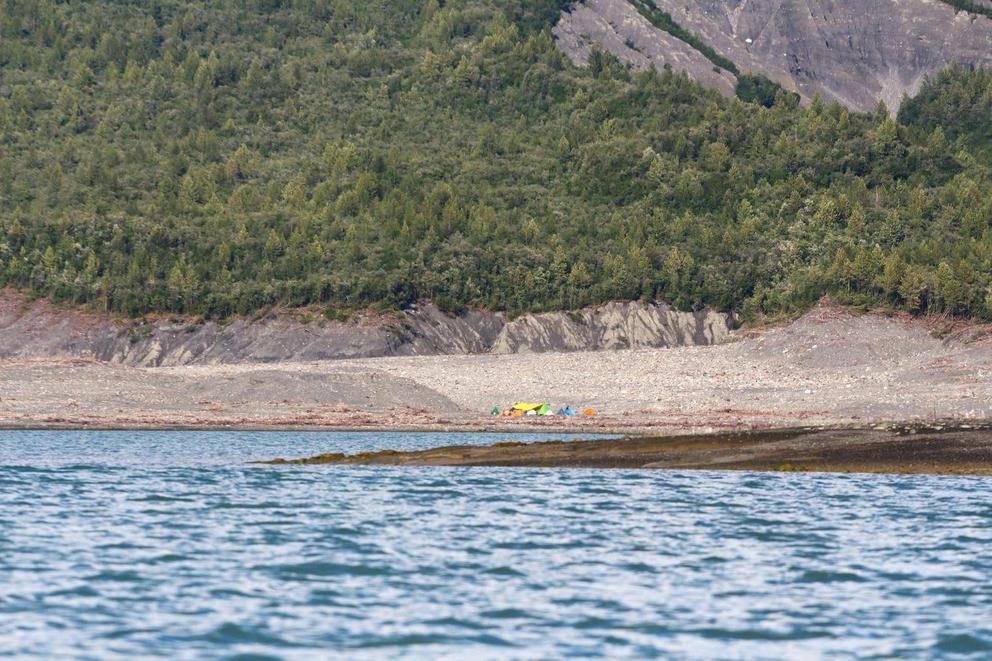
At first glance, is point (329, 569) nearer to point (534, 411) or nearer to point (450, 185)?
point (534, 411)

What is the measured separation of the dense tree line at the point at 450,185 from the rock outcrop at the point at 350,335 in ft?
6.96

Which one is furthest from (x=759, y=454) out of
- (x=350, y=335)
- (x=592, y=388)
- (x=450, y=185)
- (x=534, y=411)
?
(x=450, y=185)

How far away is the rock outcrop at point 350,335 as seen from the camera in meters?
108

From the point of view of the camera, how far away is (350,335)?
109 metres

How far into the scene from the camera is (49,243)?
427 ft

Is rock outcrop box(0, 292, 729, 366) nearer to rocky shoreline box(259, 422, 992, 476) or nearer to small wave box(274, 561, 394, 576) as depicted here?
rocky shoreline box(259, 422, 992, 476)

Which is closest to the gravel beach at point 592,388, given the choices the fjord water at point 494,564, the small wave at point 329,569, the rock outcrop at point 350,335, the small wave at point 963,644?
the rock outcrop at point 350,335

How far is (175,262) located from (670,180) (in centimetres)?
4731

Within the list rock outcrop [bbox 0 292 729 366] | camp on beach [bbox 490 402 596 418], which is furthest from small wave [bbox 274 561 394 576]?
rock outcrop [bbox 0 292 729 366]

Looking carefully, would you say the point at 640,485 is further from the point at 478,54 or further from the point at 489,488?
the point at 478,54

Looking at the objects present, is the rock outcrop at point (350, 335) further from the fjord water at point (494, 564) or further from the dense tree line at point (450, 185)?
the fjord water at point (494, 564)

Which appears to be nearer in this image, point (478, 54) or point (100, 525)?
point (100, 525)

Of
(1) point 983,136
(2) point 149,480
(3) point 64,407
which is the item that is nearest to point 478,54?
(1) point 983,136

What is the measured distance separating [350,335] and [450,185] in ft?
118
